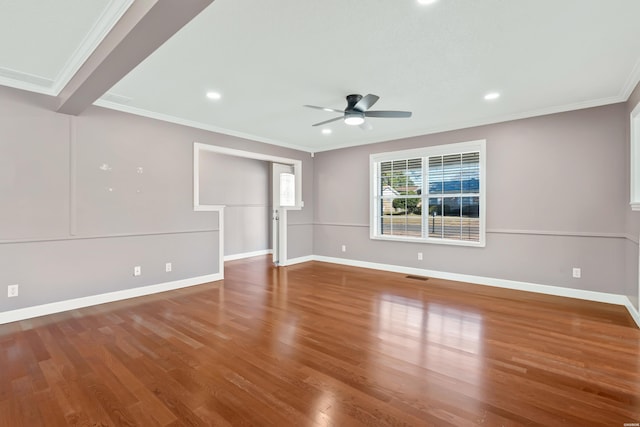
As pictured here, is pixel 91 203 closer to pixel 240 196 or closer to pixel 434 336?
pixel 240 196

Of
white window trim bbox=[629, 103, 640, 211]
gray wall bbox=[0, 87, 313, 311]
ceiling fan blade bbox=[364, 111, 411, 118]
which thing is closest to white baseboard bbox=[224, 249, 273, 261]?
gray wall bbox=[0, 87, 313, 311]

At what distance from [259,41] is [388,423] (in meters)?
2.84

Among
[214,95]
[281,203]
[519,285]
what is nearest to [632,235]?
[519,285]

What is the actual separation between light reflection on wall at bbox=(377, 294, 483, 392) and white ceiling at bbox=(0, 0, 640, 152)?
259 centimetres

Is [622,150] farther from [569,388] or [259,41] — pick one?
[259,41]

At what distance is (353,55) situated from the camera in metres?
2.65

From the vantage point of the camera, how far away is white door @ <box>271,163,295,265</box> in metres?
6.36

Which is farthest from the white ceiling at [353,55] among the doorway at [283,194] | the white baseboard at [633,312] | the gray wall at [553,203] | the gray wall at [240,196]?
the gray wall at [240,196]

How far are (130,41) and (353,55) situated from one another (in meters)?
1.73

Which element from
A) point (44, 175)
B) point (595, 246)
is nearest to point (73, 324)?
point (44, 175)

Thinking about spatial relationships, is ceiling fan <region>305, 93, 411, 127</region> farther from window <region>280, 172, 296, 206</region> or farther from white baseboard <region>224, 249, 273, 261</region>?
white baseboard <region>224, 249, 273, 261</region>

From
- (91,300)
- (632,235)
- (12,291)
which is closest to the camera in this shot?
(12,291)

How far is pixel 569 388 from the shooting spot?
2.01 meters

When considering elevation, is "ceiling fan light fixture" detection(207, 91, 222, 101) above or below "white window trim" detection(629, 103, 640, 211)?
above
